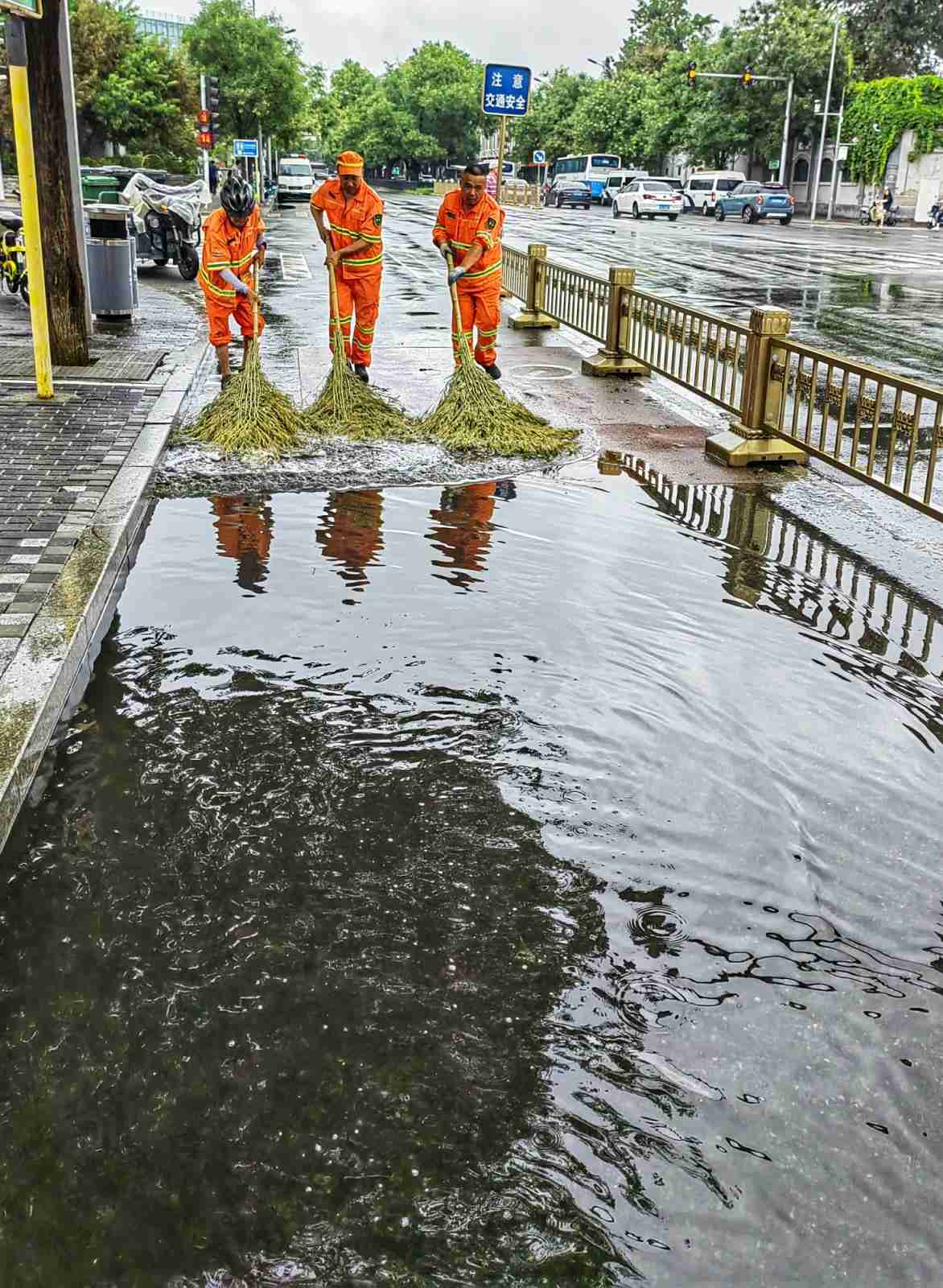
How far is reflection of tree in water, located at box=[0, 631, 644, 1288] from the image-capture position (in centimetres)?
246

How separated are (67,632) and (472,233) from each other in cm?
693

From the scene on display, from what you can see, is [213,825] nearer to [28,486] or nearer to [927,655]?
[927,655]

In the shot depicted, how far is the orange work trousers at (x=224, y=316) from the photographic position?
1041cm

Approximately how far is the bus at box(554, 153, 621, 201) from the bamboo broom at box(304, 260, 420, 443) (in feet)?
194

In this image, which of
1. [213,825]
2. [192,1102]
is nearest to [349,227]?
[213,825]

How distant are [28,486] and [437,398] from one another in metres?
3.99

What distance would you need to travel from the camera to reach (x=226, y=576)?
20.1 ft

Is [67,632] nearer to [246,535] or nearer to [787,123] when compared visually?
[246,535]

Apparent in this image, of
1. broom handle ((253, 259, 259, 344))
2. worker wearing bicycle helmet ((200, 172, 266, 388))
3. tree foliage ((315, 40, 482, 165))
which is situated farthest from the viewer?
tree foliage ((315, 40, 482, 165))

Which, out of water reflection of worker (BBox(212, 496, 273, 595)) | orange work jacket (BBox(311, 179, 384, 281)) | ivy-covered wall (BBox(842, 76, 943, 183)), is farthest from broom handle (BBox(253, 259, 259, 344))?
ivy-covered wall (BBox(842, 76, 943, 183))

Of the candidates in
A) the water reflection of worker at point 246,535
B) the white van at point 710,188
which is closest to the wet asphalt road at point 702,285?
the water reflection of worker at point 246,535

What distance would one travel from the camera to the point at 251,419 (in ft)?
28.4

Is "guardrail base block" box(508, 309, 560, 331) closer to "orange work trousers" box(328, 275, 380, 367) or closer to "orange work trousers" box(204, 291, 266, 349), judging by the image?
"orange work trousers" box(328, 275, 380, 367)

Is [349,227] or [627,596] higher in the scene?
[349,227]
